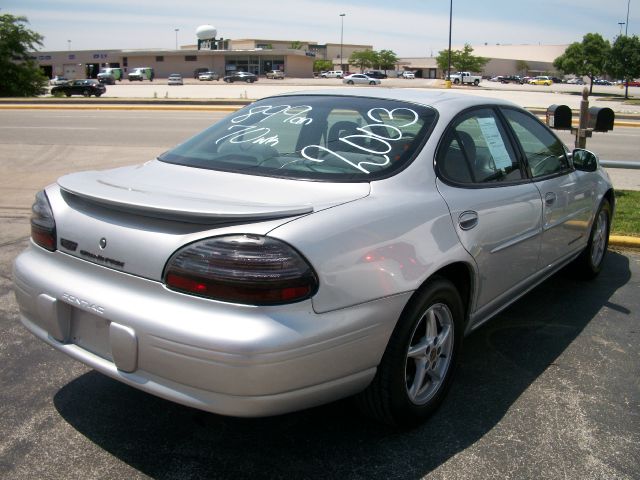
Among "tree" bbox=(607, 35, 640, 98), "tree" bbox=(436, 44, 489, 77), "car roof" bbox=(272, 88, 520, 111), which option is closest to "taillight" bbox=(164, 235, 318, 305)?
"car roof" bbox=(272, 88, 520, 111)

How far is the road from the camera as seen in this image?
2666mm

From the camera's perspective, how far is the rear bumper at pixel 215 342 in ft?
7.37

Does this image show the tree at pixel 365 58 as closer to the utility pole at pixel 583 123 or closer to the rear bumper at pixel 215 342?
the utility pole at pixel 583 123

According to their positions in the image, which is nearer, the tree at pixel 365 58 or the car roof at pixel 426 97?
the car roof at pixel 426 97

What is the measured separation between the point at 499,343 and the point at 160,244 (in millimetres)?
2461

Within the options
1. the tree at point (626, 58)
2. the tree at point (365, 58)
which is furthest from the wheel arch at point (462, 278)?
the tree at point (365, 58)

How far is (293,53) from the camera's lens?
97500mm

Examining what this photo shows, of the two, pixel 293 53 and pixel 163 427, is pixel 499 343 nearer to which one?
pixel 163 427

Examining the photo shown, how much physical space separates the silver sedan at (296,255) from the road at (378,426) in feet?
0.78

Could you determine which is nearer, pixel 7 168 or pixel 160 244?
pixel 160 244

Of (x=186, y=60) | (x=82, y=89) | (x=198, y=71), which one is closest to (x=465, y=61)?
(x=198, y=71)

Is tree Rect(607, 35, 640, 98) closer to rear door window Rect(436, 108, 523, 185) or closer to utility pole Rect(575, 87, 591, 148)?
utility pole Rect(575, 87, 591, 148)

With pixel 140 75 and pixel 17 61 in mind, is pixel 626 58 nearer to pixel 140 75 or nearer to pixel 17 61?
pixel 17 61

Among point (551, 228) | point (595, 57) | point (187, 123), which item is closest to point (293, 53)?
point (595, 57)
